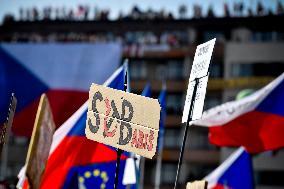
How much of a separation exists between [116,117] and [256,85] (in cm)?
3895

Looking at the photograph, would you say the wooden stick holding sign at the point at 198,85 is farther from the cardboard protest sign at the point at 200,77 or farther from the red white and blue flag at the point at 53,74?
the red white and blue flag at the point at 53,74

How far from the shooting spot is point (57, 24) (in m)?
53.7

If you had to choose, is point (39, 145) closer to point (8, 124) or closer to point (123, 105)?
point (123, 105)

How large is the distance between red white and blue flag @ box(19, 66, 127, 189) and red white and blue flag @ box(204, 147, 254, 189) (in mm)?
3443

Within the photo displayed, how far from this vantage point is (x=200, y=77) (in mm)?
8484

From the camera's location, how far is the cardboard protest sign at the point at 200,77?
8344 millimetres

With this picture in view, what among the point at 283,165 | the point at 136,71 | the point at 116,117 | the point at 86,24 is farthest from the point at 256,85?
the point at 116,117

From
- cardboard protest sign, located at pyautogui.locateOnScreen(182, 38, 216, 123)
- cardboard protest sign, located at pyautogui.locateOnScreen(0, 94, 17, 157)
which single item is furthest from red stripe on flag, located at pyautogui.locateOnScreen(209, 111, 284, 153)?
cardboard protest sign, located at pyautogui.locateOnScreen(0, 94, 17, 157)

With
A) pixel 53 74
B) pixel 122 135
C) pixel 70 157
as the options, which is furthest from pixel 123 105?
pixel 53 74

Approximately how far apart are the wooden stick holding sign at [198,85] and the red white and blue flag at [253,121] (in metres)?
7.10

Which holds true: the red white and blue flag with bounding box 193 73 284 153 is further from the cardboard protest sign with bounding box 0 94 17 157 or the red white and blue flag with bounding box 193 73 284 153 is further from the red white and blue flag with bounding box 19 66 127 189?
the cardboard protest sign with bounding box 0 94 17 157

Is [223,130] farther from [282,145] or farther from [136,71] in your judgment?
[136,71]

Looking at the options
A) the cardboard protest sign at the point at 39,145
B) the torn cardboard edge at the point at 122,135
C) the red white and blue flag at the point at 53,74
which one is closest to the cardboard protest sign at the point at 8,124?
the torn cardboard edge at the point at 122,135

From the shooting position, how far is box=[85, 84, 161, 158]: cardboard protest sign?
24.8 feet
